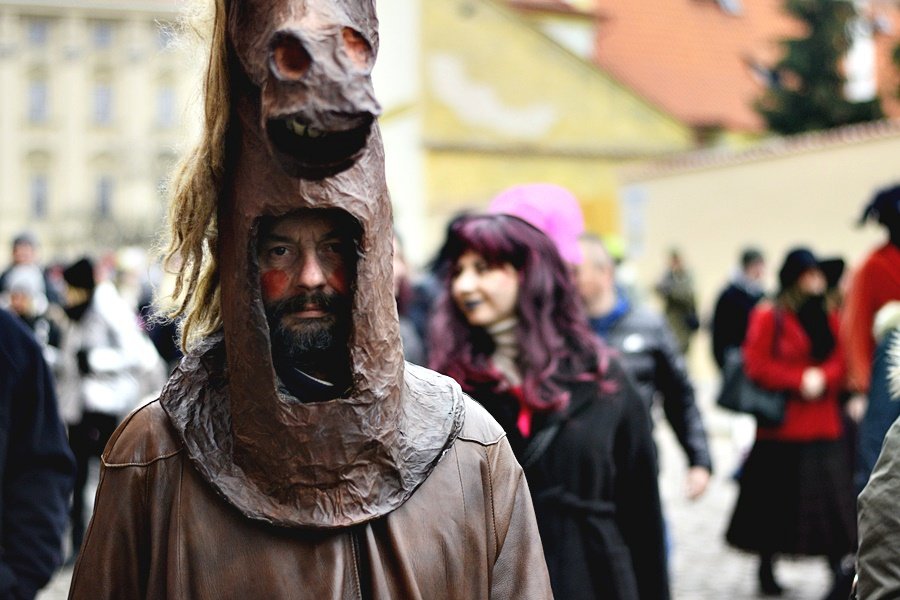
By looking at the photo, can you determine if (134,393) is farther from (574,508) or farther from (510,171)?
(510,171)

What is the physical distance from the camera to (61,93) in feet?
197

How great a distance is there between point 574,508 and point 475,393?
Result: 0.47 m

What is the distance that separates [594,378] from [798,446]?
4.04 m

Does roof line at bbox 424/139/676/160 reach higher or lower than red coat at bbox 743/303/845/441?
higher

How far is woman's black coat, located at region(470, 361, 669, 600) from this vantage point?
405 cm

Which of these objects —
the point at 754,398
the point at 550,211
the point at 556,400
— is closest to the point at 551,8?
the point at 754,398

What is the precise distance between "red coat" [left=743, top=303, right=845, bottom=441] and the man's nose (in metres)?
5.96

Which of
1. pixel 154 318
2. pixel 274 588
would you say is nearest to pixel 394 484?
pixel 274 588

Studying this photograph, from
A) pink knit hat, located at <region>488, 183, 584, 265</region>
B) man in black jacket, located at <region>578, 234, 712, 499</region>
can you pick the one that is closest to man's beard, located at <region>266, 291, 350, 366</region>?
pink knit hat, located at <region>488, 183, 584, 265</region>

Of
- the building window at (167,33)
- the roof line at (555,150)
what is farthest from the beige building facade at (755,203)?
the building window at (167,33)

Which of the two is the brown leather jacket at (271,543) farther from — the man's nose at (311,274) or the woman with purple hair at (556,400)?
the woman with purple hair at (556,400)

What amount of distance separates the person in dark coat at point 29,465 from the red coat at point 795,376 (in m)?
4.99

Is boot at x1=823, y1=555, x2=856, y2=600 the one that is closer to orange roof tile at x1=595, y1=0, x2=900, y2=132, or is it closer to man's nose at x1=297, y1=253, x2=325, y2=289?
man's nose at x1=297, y1=253, x2=325, y2=289

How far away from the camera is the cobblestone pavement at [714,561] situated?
25.7ft
